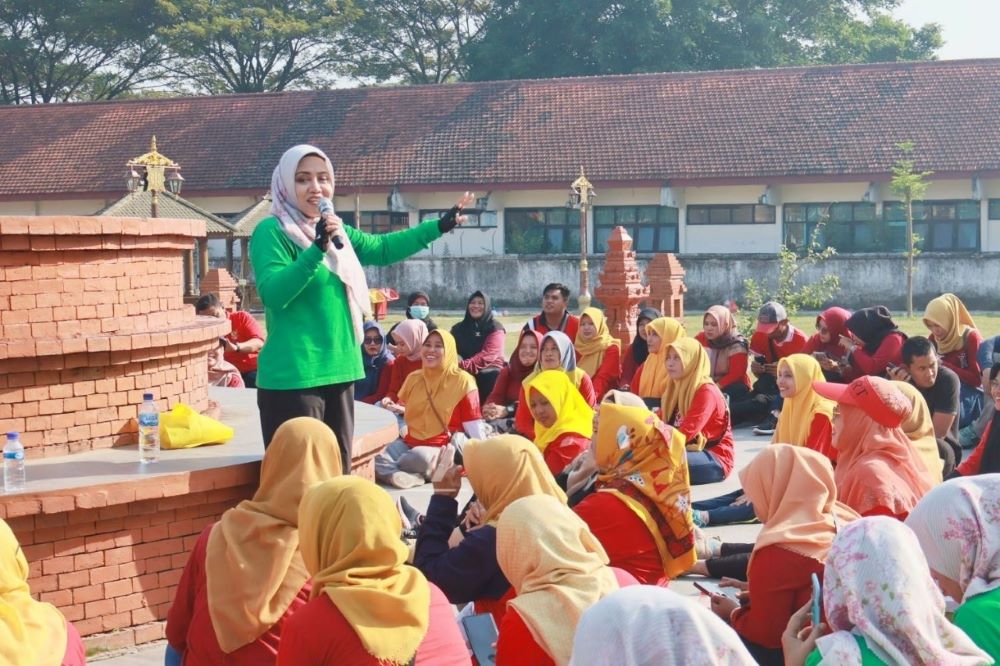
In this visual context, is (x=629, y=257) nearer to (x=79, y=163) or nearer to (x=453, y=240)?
(x=453, y=240)

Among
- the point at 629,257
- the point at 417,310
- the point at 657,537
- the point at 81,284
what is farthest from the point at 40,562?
the point at 629,257

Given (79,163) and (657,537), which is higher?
(79,163)

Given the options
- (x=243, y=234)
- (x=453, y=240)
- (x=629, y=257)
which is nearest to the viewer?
(x=629, y=257)

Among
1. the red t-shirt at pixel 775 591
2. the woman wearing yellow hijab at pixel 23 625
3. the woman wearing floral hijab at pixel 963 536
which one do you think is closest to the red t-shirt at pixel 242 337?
the red t-shirt at pixel 775 591

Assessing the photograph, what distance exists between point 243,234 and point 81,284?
22.0m

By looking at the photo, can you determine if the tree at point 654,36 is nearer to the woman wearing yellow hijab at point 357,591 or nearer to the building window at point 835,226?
the building window at point 835,226

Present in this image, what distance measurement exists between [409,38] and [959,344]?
34.9m

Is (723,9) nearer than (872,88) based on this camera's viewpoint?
No

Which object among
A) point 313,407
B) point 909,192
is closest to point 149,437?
point 313,407

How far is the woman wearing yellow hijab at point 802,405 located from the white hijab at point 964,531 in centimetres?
447

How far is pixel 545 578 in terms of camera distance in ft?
11.8

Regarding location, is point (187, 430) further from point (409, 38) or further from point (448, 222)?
point (409, 38)

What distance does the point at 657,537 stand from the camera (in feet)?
16.9

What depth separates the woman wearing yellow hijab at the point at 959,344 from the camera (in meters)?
10.3
